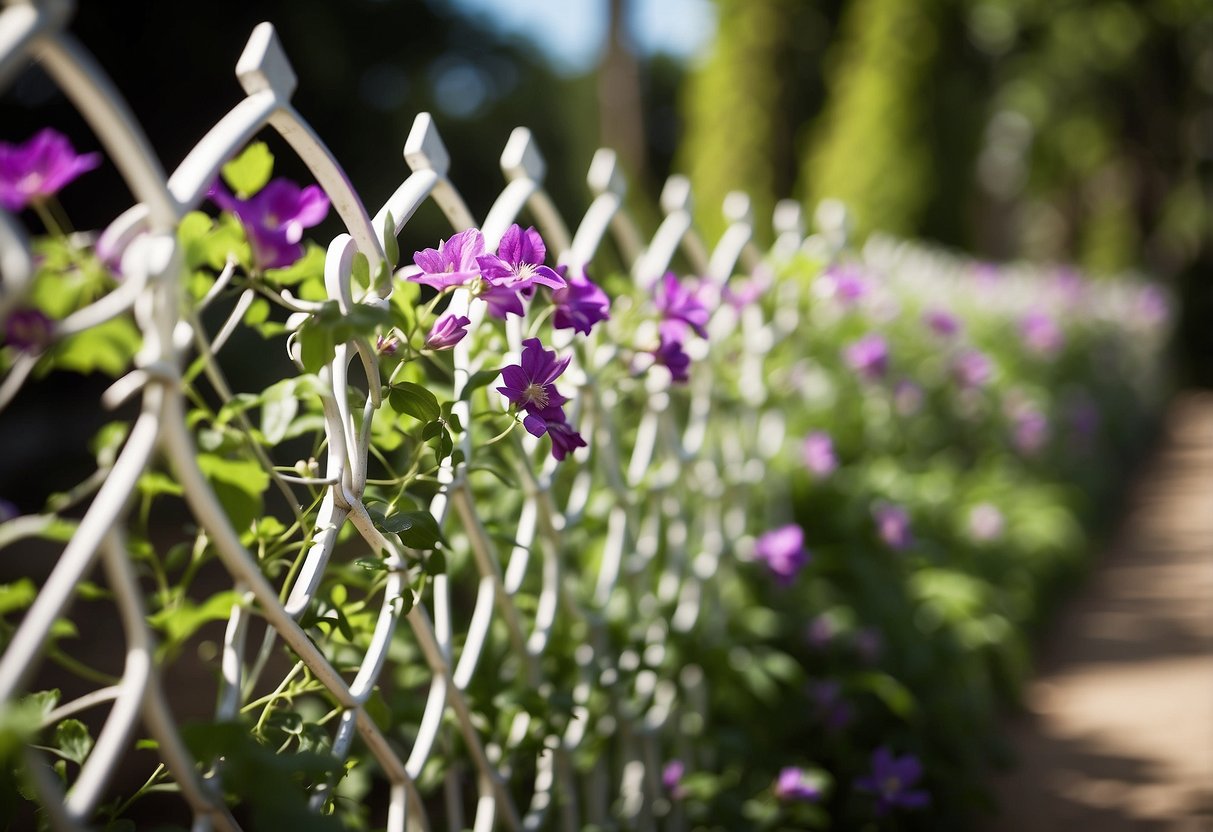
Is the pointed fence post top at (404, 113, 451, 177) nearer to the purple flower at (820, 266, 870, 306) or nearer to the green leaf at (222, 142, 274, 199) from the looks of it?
the green leaf at (222, 142, 274, 199)

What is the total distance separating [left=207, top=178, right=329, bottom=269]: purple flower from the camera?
36.3 inches

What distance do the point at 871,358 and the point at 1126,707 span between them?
1.24 metres

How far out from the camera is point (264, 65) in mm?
860

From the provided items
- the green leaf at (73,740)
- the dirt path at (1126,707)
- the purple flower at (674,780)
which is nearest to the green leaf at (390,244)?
the green leaf at (73,740)

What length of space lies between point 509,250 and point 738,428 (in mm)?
1224

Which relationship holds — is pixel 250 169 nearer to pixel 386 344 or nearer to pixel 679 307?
pixel 386 344

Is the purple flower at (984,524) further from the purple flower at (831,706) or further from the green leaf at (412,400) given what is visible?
the green leaf at (412,400)

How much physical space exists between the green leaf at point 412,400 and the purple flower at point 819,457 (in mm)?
1531

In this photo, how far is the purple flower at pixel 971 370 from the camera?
355 centimetres

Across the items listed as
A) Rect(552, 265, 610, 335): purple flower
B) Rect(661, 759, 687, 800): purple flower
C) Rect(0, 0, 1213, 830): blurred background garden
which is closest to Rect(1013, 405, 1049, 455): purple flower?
Rect(0, 0, 1213, 830): blurred background garden

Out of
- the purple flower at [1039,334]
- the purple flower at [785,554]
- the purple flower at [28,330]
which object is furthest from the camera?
the purple flower at [1039,334]

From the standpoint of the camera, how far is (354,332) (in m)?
0.83

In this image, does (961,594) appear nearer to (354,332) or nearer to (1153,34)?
(354,332)

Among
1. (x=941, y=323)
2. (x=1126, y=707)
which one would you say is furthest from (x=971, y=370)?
(x=1126, y=707)
